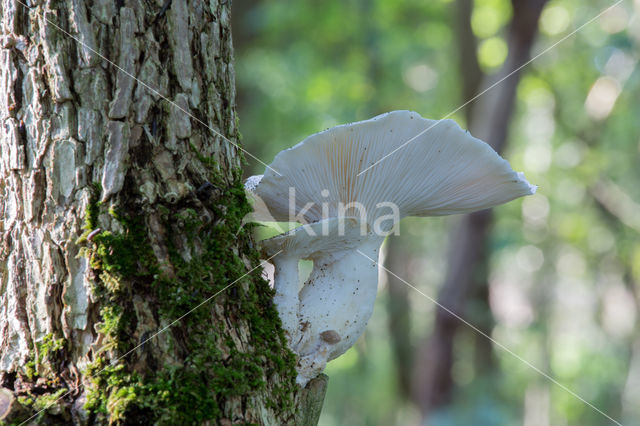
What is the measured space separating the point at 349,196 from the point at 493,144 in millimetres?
3289

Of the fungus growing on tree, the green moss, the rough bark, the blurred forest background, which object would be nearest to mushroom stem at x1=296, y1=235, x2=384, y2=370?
the fungus growing on tree

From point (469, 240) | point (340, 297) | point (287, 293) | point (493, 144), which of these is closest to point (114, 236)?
point (287, 293)

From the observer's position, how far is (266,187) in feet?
5.49

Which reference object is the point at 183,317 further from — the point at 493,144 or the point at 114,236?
the point at 493,144

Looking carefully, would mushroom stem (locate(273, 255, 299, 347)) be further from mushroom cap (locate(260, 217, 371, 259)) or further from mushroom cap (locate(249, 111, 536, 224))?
mushroom cap (locate(249, 111, 536, 224))

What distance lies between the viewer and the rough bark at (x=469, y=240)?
4379mm

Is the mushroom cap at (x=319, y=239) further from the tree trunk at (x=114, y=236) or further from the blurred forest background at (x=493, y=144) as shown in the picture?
the blurred forest background at (x=493, y=144)

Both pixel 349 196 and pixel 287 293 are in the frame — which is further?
pixel 349 196

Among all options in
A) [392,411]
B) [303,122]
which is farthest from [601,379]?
[303,122]

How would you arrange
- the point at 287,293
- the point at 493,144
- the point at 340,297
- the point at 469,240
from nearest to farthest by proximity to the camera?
the point at 287,293 < the point at 340,297 < the point at 493,144 < the point at 469,240

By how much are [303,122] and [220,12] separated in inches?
202

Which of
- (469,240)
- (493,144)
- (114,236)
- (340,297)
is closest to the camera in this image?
(114,236)

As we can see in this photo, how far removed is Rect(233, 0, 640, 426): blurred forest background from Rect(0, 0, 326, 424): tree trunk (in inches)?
134

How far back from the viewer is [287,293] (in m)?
1.57
